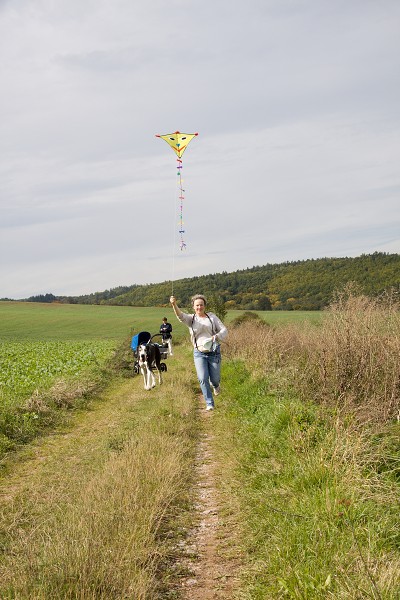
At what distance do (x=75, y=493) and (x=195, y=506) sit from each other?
1.28 meters

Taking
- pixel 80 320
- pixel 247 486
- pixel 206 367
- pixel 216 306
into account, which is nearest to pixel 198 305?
pixel 206 367

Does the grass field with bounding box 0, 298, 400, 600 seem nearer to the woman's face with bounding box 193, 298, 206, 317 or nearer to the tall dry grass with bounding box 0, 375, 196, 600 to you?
the tall dry grass with bounding box 0, 375, 196, 600

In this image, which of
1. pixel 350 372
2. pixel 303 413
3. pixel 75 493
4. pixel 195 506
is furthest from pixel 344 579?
pixel 350 372

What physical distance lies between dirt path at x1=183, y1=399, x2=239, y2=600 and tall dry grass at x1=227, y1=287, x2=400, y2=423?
2265mm

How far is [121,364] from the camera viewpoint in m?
21.3

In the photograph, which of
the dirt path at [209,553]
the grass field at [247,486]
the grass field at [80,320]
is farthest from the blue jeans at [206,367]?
the grass field at [80,320]

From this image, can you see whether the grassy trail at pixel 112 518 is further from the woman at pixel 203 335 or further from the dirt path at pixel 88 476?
the woman at pixel 203 335

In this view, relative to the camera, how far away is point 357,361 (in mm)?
8188

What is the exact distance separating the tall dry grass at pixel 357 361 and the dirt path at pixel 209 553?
227 cm

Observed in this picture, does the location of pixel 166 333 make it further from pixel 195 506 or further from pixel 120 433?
pixel 195 506

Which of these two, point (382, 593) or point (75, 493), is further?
point (75, 493)

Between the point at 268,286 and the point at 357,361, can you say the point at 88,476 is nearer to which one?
the point at 357,361

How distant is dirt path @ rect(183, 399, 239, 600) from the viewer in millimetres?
3727

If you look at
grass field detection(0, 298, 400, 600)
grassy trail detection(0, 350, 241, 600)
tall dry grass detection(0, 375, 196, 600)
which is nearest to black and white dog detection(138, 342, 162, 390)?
grass field detection(0, 298, 400, 600)
